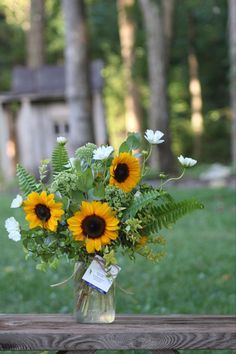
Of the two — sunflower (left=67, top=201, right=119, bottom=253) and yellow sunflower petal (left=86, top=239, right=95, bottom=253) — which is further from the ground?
sunflower (left=67, top=201, right=119, bottom=253)

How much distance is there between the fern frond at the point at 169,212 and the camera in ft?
10.2

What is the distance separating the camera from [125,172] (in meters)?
3.00

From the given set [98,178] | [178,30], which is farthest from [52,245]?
[178,30]

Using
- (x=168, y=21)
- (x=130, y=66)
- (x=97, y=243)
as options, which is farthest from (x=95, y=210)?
(x=130, y=66)

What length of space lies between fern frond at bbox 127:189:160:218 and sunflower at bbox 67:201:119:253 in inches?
4.1

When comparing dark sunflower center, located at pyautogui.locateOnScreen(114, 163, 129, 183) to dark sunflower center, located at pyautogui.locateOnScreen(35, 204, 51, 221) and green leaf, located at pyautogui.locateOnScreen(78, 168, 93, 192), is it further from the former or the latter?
dark sunflower center, located at pyautogui.locateOnScreen(35, 204, 51, 221)

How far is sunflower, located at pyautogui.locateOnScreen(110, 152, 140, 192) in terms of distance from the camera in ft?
9.82

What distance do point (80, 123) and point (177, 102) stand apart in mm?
24099

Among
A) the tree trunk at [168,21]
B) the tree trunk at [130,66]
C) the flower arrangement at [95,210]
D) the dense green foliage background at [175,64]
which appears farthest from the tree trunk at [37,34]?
the flower arrangement at [95,210]

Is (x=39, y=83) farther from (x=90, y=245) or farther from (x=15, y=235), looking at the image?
(x=90, y=245)

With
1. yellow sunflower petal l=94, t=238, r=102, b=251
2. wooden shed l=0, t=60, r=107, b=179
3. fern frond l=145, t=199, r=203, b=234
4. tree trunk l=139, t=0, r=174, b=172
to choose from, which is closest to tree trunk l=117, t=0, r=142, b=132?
wooden shed l=0, t=60, r=107, b=179

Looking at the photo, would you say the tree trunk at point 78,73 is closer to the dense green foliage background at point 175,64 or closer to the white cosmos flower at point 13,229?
the white cosmos flower at point 13,229

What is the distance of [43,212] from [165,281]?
168 inches

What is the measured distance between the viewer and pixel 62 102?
23656 mm
